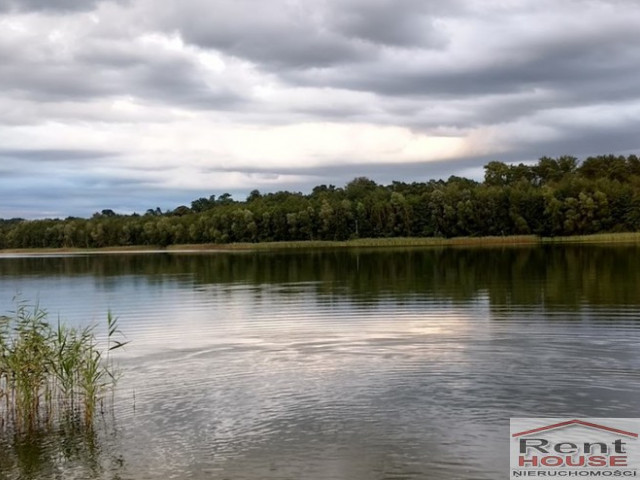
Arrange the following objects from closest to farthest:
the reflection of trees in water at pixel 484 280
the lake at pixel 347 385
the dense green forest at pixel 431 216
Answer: the lake at pixel 347 385, the reflection of trees in water at pixel 484 280, the dense green forest at pixel 431 216

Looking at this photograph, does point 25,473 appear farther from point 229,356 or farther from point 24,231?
point 24,231

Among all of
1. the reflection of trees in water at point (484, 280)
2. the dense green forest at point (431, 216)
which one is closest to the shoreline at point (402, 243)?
the dense green forest at point (431, 216)

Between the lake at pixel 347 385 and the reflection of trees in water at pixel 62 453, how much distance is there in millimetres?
47

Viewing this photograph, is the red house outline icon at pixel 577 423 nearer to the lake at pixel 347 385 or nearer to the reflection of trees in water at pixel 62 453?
the lake at pixel 347 385

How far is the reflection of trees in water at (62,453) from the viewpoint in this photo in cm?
1270

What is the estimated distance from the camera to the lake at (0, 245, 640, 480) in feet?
42.2

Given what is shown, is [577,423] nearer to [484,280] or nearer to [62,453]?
[62,453]

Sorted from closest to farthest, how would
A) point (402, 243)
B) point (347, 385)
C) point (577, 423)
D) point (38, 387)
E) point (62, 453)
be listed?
point (62, 453)
point (577, 423)
point (38, 387)
point (347, 385)
point (402, 243)

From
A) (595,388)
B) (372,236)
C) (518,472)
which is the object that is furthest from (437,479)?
(372,236)

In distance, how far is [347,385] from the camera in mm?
17875

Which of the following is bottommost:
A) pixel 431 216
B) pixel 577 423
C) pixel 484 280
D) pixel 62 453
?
pixel 62 453

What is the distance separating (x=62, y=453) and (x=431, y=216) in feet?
444

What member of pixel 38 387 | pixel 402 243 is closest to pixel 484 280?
pixel 38 387

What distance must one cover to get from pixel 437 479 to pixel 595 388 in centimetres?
711
